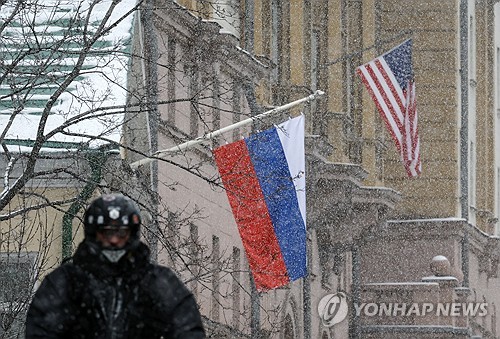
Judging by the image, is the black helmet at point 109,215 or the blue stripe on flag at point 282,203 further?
the blue stripe on flag at point 282,203

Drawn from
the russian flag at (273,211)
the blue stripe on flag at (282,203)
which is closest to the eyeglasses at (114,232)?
the russian flag at (273,211)

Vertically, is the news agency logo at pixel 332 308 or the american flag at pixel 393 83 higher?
the american flag at pixel 393 83

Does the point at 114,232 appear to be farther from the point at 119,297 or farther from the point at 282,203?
the point at 282,203

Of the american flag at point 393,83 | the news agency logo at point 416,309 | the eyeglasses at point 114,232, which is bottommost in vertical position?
the news agency logo at point 416,309

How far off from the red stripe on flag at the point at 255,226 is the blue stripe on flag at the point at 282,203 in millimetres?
100

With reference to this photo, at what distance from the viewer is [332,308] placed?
38.6 metres

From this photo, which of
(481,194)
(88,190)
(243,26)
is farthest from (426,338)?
(88,190)

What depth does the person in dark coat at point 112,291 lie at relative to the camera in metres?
6.52

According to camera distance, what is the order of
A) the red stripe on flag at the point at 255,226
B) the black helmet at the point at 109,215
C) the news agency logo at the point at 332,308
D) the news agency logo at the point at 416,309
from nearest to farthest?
the black helmet at the point at 109,215 → the red stripe on flag at the point at 255,226 → the news agency logo at the point at 332,308 → the news agency logo at the point at 416,309

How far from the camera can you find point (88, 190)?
64.0 ft

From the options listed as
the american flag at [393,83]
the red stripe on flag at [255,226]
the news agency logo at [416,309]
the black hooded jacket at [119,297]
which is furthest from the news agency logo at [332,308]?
the black hooded jacket at [119,297]

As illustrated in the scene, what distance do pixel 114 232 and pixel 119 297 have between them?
23 cm

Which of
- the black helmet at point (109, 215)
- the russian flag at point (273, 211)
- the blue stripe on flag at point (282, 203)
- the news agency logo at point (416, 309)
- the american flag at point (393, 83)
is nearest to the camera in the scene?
the black helmet at point (109, 215)

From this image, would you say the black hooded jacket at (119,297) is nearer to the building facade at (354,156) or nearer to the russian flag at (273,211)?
the russian flag at (273,211)
